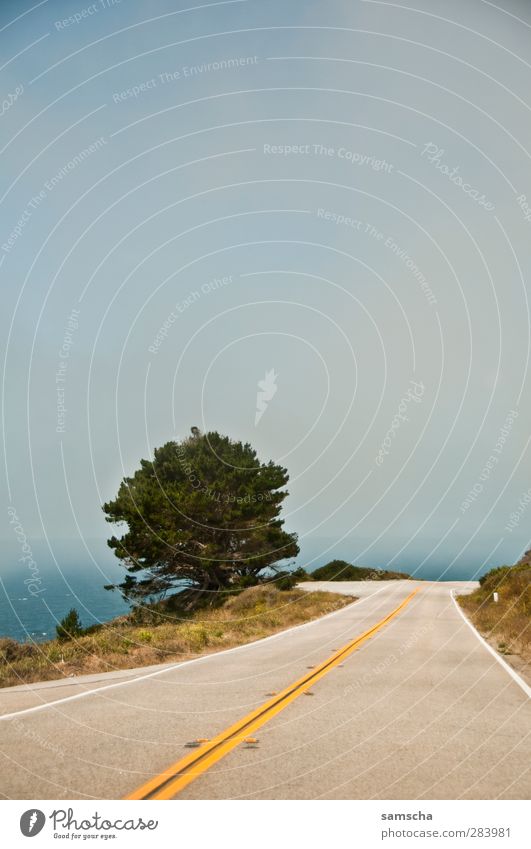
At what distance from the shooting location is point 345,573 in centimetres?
7106

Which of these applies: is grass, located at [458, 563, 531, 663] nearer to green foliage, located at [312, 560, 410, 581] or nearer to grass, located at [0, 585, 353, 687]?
grass, located at [0, 585, 353, 687]

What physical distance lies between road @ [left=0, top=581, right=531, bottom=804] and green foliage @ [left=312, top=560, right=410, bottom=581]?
5494cm

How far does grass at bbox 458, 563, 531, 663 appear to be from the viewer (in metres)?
18.2

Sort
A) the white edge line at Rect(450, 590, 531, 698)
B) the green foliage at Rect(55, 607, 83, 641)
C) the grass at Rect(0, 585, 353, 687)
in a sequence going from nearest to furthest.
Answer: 1. the white edge line at Rect(450, 590, 531, 698)
2. the grass at Rect(0, 585, 353, 687)
3. the green foliage at Rect(55, 607, 83, 641)

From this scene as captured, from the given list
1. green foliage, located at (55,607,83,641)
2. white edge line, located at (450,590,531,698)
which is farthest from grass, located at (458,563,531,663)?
green foliage, located at (55,607,83,641)

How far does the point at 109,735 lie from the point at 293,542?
35.6 meters

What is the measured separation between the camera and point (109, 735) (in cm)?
698

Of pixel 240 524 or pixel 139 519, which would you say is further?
pixel 240 524

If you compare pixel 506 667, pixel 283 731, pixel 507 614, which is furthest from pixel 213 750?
pixel 507 614

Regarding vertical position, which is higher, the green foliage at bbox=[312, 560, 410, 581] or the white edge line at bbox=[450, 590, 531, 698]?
the white edge line at bbox=[450, 590, 531, 698]

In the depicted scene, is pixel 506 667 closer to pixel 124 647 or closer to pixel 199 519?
pixel 124 647
